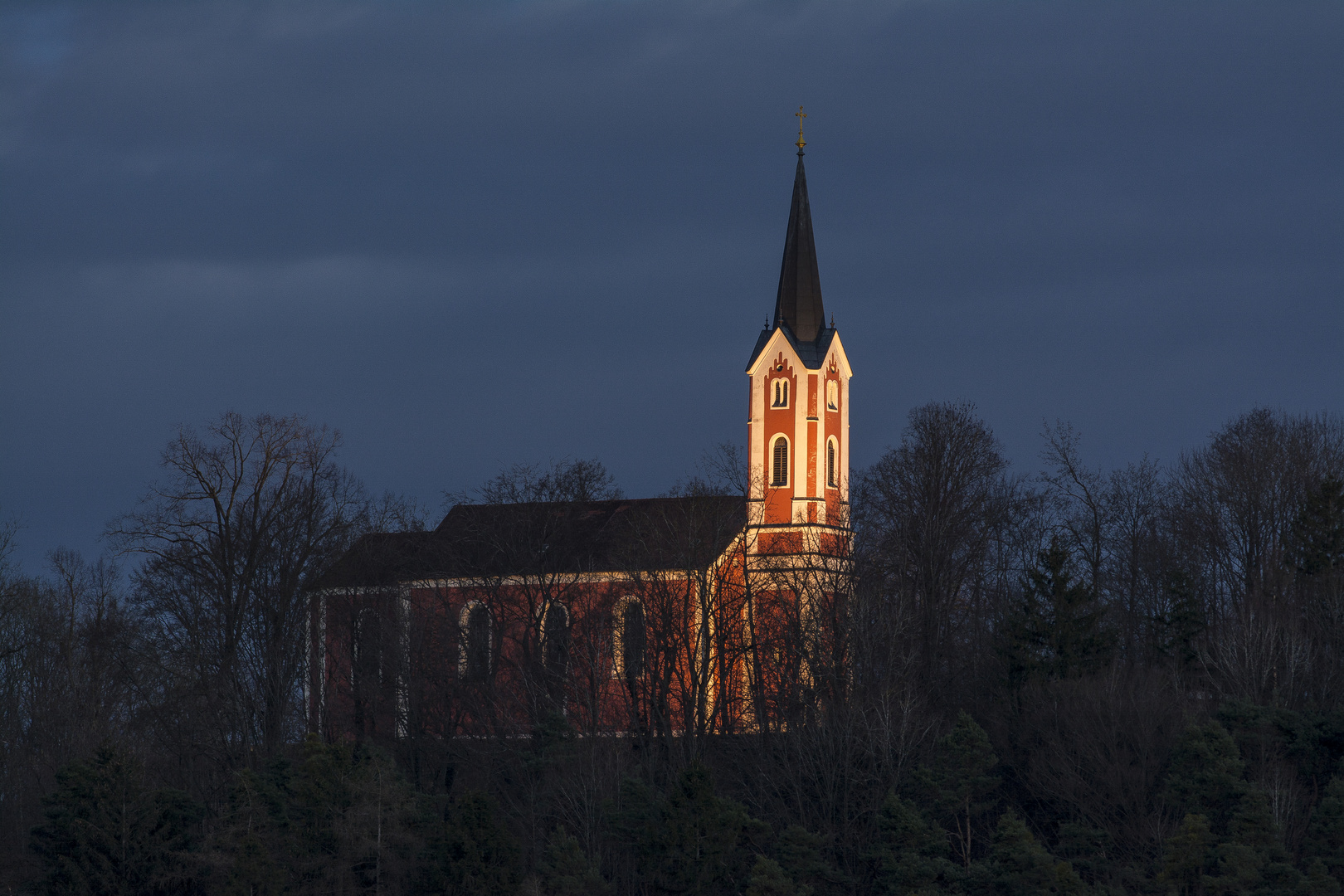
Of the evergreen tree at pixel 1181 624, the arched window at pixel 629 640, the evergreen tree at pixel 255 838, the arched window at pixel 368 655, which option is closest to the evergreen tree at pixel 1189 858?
the evergreen tree at pixel 1181 624

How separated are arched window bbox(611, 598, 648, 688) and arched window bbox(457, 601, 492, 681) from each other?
4210 millimetres

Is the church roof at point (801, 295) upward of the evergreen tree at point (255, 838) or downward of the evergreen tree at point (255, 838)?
upward

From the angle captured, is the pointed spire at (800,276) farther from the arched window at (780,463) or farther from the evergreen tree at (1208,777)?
the evergreen tree at (1208,777)

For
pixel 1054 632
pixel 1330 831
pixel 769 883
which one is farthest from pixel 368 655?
pixel 1330 831

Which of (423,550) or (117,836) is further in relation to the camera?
(423,550)

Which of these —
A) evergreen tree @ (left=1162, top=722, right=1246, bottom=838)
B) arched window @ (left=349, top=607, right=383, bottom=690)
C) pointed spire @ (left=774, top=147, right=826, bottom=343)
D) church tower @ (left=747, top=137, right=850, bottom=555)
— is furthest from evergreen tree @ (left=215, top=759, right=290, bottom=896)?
pointed spire @ (left=774, top=147, right=826, bottom=343)

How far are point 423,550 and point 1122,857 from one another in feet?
97.9

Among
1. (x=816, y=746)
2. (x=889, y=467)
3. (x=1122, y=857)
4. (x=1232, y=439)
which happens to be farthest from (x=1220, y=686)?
(x=1232, y=439)

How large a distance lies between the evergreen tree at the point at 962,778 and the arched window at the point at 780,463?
22789mm

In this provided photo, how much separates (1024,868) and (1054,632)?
1324 centimetres

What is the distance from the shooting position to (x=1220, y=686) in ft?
156

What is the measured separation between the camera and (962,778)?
42.2m

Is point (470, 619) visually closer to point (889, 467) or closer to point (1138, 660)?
point (889, 467)

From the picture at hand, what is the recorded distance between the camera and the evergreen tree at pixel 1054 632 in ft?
162
